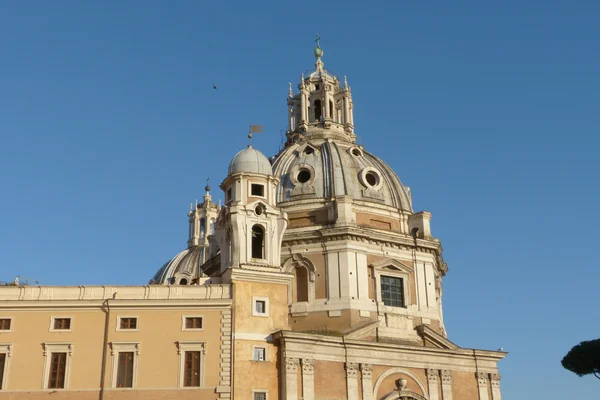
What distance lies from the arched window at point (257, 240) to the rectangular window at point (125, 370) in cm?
863

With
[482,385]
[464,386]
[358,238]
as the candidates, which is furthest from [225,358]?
[482,385]

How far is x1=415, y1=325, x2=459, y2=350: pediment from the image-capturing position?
143 feet

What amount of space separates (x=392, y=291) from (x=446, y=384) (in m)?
6.79

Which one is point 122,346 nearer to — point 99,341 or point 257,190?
point 99,341

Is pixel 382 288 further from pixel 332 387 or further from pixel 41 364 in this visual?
pixel 41 364

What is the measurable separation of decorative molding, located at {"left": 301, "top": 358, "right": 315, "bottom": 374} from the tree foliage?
37.9 ft

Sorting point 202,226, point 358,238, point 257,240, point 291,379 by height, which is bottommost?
point 291,379

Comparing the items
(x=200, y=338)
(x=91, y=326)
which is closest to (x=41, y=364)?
(x=91, y=326)

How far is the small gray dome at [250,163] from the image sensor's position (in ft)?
137

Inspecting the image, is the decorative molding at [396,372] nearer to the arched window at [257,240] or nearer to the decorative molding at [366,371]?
the decorative molding at [366,371]

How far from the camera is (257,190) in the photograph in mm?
41625

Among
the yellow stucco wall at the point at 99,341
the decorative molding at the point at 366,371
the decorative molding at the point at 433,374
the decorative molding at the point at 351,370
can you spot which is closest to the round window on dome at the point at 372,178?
the decorative molding at the point at 433,374

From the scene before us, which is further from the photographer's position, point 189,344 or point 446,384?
point 446,384

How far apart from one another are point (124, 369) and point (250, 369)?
5.61m
